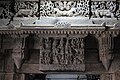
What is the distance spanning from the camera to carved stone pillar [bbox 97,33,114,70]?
5.21 meters

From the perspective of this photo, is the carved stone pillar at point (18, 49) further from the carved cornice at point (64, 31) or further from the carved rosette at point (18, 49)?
the carved cornice at point (64, 31)

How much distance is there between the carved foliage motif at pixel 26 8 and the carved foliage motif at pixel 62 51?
25.3 inches

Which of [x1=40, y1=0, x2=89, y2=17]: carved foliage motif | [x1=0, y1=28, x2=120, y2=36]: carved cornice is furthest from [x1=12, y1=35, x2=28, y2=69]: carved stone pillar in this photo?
[x1=40, y1=0, x2=89, y2=17]: carved foliage motif

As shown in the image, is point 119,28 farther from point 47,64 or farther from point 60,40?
point 47,64

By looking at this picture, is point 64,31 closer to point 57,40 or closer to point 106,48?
point 57,40

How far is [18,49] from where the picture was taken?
5363 millimetres

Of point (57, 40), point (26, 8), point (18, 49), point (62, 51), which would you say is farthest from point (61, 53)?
point (26, 8)

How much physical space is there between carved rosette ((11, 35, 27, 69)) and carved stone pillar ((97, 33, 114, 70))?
60.0 inches

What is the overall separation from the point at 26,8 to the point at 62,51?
46.5 inches

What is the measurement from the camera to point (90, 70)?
5.46m

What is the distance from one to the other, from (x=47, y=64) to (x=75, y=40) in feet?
2.43

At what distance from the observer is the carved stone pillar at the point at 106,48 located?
5215 mm

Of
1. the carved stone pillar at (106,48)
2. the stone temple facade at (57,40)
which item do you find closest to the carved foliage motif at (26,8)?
the stone temple facade at (57,40)

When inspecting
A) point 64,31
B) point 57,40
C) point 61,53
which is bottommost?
point 61,53
